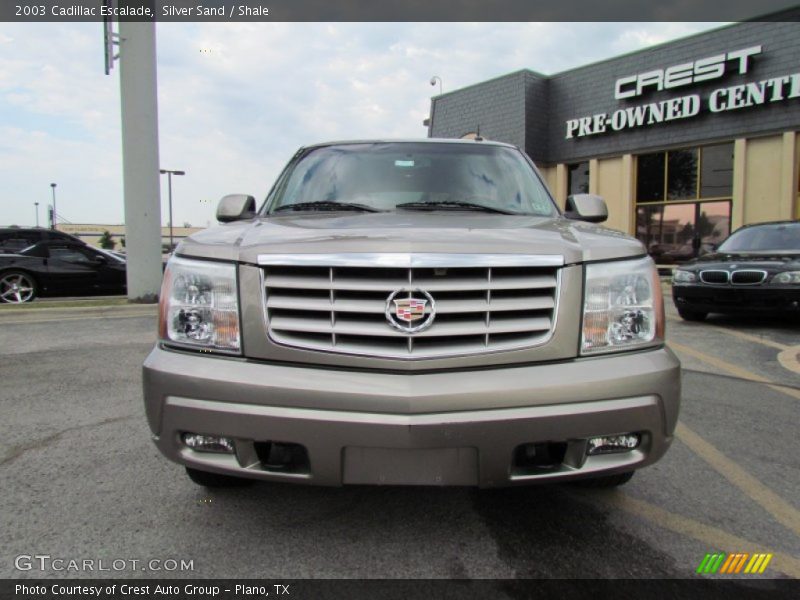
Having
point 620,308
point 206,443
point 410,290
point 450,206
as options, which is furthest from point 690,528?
point 206,443

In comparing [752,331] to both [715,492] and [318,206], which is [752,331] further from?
[318,206]

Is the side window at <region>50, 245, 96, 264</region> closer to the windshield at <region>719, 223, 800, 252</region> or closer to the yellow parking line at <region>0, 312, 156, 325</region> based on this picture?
the yellow parking line at <region>0, 312, 156, 325</region>

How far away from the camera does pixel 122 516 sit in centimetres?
248

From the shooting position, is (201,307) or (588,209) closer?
(201,307)

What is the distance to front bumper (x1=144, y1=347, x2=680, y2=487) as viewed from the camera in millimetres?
1855

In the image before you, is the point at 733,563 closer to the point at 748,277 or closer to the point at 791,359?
the point at 791,359

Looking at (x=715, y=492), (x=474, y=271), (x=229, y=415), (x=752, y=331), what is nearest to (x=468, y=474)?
(x=474, y=271)

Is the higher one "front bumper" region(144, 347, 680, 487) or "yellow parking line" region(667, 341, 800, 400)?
"front bumper" region(144, 347, 680, 487)

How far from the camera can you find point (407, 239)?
2031 mm

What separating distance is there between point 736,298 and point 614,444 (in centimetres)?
647

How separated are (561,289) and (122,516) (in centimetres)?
206

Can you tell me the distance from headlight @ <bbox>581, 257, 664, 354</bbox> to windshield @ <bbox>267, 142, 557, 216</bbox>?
3.07 feet

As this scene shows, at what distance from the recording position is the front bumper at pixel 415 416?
6.09 feet

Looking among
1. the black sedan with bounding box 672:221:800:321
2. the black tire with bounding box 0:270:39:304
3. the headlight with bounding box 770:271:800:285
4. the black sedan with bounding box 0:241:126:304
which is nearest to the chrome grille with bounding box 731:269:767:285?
the black sedan with bounding box 672:221:800:321
